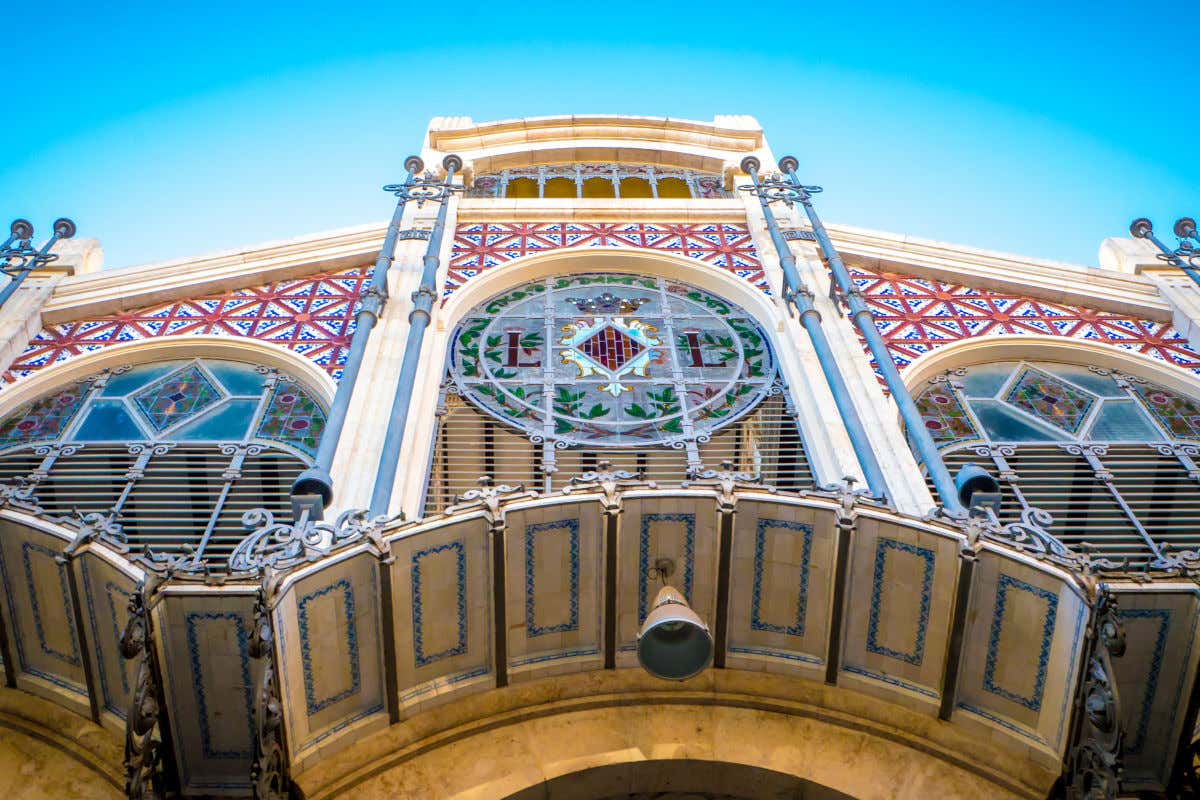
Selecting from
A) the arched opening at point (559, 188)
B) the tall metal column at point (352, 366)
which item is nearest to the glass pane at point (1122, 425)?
the tall metal column at point (352, 366)

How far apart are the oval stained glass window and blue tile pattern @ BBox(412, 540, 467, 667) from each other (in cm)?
321

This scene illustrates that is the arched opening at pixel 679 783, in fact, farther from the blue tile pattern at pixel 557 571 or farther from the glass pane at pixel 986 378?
the glass pane at pixel 986 378

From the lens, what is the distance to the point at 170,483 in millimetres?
11219

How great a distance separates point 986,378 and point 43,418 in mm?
9852

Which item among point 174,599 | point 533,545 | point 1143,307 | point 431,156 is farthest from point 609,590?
point 431,156

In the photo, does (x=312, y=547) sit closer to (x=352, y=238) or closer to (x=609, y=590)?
(x=609, y=590)

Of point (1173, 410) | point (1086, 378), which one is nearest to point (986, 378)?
point (1086, 378)

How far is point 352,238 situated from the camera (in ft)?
51.6

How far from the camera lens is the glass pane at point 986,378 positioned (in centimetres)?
1322

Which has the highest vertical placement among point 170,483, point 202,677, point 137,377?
point 137,377

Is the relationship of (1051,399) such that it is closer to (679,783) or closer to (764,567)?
(764,567)

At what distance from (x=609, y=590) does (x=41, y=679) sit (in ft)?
13.3

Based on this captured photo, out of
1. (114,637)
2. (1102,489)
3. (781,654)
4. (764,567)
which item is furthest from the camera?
(1102,489)

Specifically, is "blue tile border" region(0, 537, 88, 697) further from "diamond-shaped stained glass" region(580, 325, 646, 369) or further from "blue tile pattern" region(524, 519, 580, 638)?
"diamond-shaped stained glass" region(580, 325, 646, 369)
